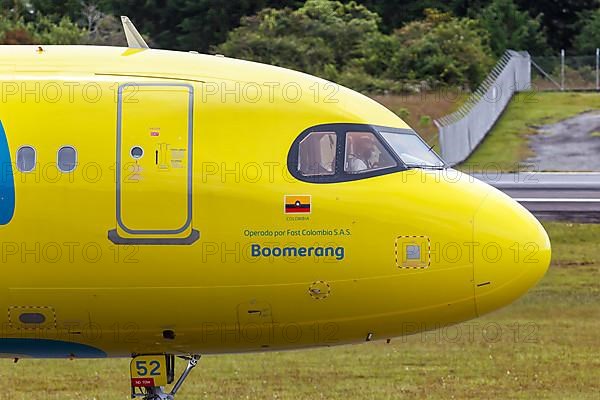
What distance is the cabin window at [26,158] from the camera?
1118cm

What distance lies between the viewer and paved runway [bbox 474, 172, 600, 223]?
96.6ft

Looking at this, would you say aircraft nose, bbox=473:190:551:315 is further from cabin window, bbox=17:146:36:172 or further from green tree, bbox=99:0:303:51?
green tree, bbox=99:0:303:51

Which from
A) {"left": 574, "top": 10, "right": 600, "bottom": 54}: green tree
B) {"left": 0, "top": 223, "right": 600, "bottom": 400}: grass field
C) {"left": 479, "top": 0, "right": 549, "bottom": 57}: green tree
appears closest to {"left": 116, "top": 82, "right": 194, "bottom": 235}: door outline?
{"left": 0, "top": 223, "right": 600, "bottom": 400}: grass field

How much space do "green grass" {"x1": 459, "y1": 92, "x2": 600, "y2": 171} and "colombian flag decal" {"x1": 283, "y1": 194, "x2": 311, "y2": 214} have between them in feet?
97.0

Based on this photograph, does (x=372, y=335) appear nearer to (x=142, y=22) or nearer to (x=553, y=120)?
(x=553, y=120)

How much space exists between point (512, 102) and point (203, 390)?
142ft

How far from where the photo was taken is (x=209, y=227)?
439 inches

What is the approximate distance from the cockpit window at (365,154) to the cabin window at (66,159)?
2.34 metres

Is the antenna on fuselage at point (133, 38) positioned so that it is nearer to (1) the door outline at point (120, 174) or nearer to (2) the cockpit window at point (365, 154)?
(1) the door outline at point (120, 174)

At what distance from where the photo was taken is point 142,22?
67188 millimetres

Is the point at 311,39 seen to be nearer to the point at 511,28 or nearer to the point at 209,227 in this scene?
the point at 511,28

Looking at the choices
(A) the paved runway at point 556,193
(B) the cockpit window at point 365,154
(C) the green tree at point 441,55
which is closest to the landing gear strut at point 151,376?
(B) the cockpit window at point 365,154

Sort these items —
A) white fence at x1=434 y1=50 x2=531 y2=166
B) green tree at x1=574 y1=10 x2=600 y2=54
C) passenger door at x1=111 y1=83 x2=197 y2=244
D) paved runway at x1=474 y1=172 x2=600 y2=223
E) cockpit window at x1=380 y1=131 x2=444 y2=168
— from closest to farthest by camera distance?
1. passenger door at x1=111 y1=83 x2=197 y2=244
2. cockpit window at x1=380 y1=131 x2=444 y2=168
3. paved runway at x1=474 y1=172 x2=600 y2=223
4. white fence at x1=434 y1=50 x2=531 y2=166
5. green tree at x1=574 y1=10 x2=600 y2=54

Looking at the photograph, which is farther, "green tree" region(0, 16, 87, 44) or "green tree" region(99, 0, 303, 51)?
"green tree" region(99, 0, 303, 51)
